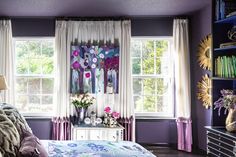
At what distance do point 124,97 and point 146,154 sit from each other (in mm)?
2823

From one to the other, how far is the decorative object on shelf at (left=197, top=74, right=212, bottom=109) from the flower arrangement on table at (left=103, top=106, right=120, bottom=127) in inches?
56.2

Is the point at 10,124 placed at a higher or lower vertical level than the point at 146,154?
higher

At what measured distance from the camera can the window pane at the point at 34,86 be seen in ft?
19.3

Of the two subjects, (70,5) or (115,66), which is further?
(115,66)

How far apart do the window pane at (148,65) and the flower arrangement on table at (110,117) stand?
3.24ft

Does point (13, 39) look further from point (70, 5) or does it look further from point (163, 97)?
point (163, 97)

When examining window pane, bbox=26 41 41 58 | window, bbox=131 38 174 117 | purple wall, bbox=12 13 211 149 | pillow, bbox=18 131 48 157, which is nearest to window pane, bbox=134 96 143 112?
window, bbox=131 38 174 117

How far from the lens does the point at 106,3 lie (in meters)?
4.72

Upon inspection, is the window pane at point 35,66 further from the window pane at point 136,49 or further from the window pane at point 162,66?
the window pane at point 162,66

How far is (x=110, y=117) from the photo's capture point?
537 cm

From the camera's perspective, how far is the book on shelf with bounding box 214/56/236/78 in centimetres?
385

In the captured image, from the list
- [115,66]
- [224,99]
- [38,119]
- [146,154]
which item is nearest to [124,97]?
[115,66]

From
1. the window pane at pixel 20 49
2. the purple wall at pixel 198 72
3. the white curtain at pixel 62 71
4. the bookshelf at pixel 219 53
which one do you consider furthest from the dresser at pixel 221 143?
the window pane at pixel 20 49

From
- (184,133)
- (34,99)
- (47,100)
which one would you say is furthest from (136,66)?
(34,99)
